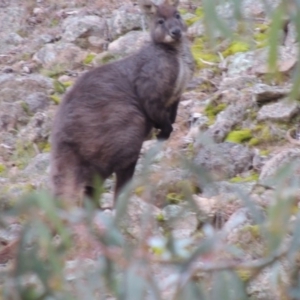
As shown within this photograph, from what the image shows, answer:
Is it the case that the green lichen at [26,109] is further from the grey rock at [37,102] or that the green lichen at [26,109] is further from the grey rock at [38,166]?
the grey rock at [38,166]

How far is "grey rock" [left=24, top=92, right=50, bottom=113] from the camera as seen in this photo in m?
8.86

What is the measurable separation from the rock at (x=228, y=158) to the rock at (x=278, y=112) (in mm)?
376

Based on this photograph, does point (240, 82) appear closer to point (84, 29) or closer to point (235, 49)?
point (235, 49)

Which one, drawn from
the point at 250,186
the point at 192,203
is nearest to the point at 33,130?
the point at 250,186

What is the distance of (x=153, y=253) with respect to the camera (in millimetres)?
2824

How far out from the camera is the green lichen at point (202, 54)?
8.78m

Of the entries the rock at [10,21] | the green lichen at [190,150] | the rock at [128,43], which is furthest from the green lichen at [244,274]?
the rock at [10,21]

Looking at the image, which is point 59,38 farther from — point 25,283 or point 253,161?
point 25,283

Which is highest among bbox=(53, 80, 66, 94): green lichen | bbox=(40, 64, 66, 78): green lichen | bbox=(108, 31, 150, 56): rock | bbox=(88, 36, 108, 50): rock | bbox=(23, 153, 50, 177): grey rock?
bbox=(108, 31, 150, 56): rock

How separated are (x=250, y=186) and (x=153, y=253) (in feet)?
11.0

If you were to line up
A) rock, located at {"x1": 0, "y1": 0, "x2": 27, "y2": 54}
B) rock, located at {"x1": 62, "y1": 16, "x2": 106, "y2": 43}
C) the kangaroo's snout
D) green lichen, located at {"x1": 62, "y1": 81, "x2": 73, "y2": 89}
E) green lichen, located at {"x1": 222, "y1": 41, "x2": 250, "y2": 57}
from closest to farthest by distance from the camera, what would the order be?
1. the kangaroo's snout
2. green lichen, located at {"x1": 222, "y1": 41, "x2": 250, "y2": 57}
3. green lichen, located at {"x1": 62, "y1": 81, "x2": 73, "y2": 89}
4. rock, located at {"x1": 62, "y1": 16, "x2": 106, "y2": 43}
5. rock, located at {"x1": 0, "y1": 0, "x2": 27, "y2": 54}

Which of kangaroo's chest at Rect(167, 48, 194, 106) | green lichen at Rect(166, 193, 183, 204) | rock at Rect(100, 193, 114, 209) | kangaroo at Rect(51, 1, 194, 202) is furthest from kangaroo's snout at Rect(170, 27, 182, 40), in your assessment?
green lichen at Rect(166, 193, 183, 204)

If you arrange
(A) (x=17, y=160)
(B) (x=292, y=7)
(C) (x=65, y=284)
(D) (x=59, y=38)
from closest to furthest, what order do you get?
(B) (x=292, y=7) < (C) (x=65, y=284) < (A) (x=17, y=160) < (D) (x=59, y=38)

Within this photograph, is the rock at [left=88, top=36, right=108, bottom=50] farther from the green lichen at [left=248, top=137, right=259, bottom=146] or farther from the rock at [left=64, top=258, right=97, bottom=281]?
the rock at [left=64, top=258, right=97, bottom=281]
